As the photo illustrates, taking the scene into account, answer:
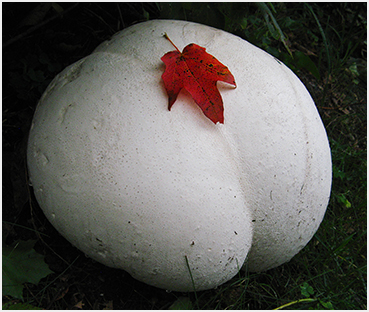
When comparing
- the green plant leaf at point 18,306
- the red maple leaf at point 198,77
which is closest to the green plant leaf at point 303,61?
the red maple leaf at point 198,77

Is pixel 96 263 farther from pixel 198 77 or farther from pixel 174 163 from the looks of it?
pixel 198 77

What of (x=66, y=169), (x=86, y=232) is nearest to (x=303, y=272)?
(x=86, y=232)

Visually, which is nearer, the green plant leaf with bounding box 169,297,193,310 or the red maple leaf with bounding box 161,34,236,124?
the red maple leaf with bounding box 161,34,236,124

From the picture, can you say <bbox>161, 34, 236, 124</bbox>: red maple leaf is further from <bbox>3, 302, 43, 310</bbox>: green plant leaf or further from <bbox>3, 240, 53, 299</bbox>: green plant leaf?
<bbox>3, 302, 43, 310</bbox>: green plant leaf

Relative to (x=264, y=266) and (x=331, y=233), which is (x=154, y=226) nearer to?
(x=264, y=266)

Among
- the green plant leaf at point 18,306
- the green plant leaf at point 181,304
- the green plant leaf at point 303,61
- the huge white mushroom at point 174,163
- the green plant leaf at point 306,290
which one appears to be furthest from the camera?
the green plant leaf at point 303,61

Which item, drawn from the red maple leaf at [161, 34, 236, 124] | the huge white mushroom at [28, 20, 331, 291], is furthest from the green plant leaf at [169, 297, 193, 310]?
the red maple leaf at [161, 34, 236, 124]

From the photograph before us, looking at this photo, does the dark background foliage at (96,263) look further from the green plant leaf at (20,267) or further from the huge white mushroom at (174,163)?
the huge white mushroom at (174,163)
